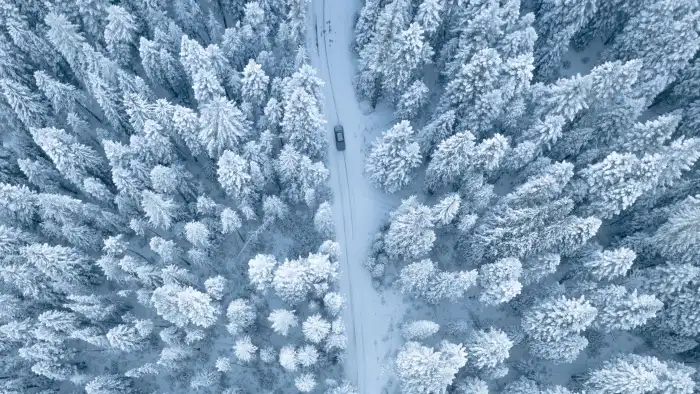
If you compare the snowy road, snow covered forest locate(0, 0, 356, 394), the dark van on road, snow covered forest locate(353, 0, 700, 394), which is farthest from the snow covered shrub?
the dark van on road

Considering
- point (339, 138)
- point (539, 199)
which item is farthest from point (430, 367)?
point (339, 138)

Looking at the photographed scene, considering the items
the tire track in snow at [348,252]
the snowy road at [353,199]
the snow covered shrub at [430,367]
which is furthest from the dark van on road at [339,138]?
the snow covered shrub at [430,367]

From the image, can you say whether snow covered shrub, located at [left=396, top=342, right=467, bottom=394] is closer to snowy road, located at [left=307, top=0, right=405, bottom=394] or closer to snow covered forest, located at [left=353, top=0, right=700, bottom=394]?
snow covered forest, located at [left=353, top=0, right=700, bottom=394]

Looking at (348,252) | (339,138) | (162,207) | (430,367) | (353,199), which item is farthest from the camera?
(339,138)

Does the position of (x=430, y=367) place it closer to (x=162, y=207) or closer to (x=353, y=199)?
(x=353, y=199)

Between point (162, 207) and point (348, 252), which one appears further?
point (348, 252)

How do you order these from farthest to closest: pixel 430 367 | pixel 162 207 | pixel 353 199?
pixel 353 199 → pixel 162 207 → pixel 430 367

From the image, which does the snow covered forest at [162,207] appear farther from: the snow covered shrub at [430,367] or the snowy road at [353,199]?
the snow covered shrub at [430,367]
